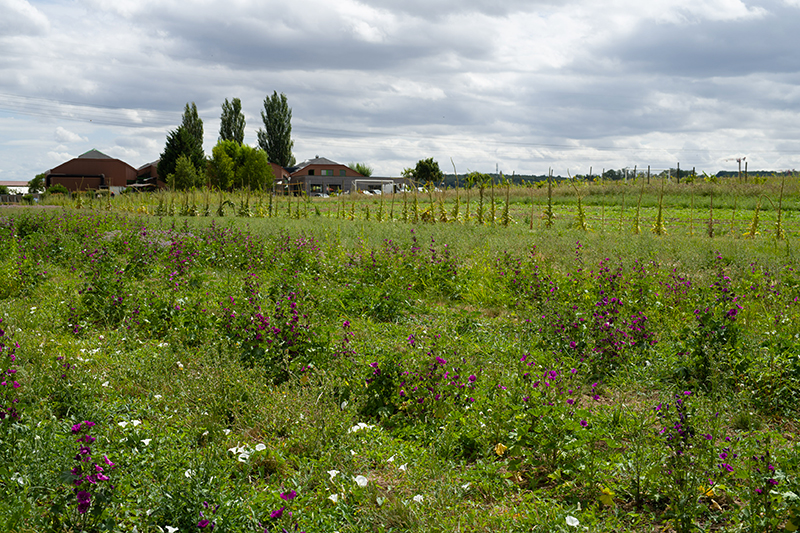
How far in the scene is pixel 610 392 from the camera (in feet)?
14.9

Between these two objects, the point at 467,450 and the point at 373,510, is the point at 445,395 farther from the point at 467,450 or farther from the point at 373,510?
the point at 373,510

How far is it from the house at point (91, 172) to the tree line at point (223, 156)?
13430 millimetres

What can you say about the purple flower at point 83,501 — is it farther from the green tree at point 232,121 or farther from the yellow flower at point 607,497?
the green tree at point 232,121

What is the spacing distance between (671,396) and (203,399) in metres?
3.42

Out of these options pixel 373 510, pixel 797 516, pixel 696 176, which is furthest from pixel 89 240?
pixel 696 176

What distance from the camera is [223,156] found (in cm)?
4781

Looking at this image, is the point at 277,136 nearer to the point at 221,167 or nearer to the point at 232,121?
the point at 232,121

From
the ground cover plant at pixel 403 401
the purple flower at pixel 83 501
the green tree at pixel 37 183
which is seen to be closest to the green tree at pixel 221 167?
the green tree at pixel 37 183

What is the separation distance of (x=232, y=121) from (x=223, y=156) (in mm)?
14347

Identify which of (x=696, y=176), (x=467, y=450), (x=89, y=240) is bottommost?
(x=467, y=450)

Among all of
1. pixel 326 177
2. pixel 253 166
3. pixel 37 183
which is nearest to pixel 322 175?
pixel 326 177

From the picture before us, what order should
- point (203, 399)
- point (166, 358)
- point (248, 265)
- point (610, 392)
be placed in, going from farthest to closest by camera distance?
point (248, 265)
point (166, 358)
point (610, 392)
point (203, 399)

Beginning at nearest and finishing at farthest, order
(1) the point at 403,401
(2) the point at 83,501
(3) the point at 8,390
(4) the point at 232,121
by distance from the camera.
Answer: (2) the point at 83,501 < (3) the point at 8,390 < (1) the point at 403,401 < (4) the point at 232,121

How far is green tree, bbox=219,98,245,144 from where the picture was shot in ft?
197
